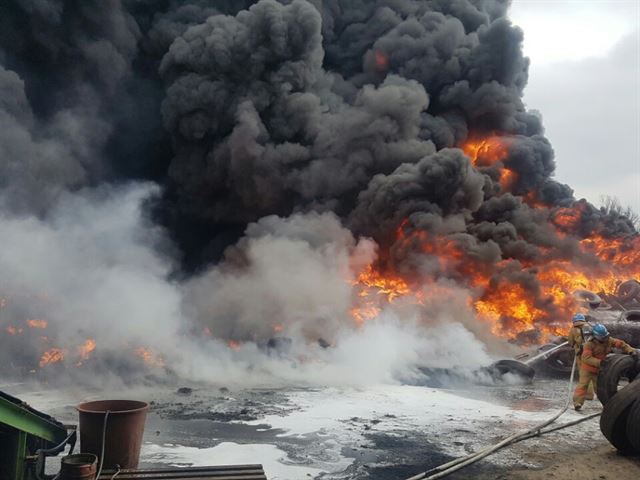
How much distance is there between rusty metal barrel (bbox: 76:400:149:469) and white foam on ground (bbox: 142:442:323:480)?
1.01 metres

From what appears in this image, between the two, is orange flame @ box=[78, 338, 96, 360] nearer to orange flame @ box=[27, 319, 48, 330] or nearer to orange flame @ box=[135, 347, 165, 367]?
orange flame @ box=[135, 347, 165, 367]

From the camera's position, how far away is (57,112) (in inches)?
804

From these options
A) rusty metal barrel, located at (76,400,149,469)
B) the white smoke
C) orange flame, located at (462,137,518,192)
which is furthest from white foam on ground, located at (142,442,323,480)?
orange flame, located at (462,137,518,192)

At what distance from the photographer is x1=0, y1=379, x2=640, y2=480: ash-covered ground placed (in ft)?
22.1

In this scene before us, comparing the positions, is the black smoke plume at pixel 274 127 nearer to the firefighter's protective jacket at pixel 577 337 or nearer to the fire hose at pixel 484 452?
the firefighter's protective jacket at pixel 577 337

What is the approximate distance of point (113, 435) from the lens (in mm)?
5586

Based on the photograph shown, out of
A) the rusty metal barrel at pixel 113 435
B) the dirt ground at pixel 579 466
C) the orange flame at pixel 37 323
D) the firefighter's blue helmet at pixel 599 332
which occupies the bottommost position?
the dirt ground at pixel 579 466

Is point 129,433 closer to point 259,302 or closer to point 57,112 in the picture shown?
point 259,302

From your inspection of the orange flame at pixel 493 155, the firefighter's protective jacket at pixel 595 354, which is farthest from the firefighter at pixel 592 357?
the orange flame at pixel 493 155

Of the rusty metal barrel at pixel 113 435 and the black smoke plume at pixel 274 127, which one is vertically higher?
the black smoke plume at pixel 274 127

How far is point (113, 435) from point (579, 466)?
17.9 feet

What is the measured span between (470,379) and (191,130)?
15540mm

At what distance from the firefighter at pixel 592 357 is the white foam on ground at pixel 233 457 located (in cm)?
571

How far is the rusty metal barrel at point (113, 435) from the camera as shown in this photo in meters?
5.56
